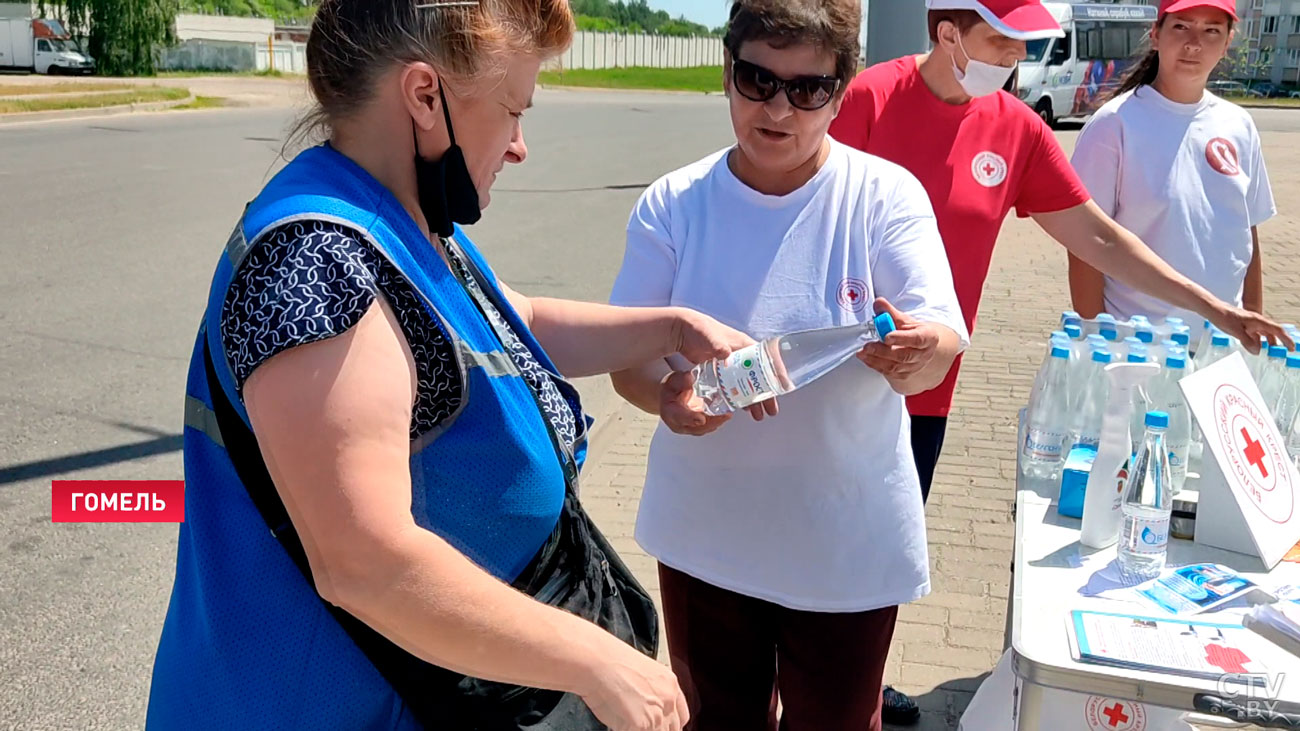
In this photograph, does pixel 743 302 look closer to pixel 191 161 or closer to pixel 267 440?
pixel 267 440

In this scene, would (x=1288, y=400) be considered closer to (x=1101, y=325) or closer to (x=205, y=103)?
(x=1101, y=325)

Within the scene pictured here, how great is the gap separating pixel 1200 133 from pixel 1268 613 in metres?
2.20

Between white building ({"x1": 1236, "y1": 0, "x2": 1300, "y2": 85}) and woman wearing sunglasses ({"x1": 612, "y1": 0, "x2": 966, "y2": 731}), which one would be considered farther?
white building ({"x1": 1236, "y1": 0, "x2": 1300, "y2": 85})

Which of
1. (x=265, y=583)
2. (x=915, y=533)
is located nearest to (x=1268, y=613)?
(x=915, y=533)

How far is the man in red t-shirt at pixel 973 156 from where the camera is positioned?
9.87ft

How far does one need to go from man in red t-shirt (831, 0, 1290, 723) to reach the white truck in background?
41.3 metres

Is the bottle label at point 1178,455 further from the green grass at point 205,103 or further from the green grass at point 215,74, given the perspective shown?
the green grass at point 215,74

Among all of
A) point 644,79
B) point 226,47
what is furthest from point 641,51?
point 226,47

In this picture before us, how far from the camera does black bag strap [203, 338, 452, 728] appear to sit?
127cm

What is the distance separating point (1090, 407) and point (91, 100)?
79.4ft

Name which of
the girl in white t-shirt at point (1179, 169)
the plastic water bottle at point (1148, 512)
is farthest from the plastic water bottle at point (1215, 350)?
the plastic water bottle at point (1148, 512)

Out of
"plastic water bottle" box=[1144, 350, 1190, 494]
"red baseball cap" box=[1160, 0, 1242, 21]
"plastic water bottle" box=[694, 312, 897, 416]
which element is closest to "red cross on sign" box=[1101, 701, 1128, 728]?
"plastic water bottle" box=[1144, 350, 1190, 494]

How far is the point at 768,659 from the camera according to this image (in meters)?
2.44

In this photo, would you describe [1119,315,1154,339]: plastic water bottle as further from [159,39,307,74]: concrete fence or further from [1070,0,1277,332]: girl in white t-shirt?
[159,39,307,74]: concrete fence
